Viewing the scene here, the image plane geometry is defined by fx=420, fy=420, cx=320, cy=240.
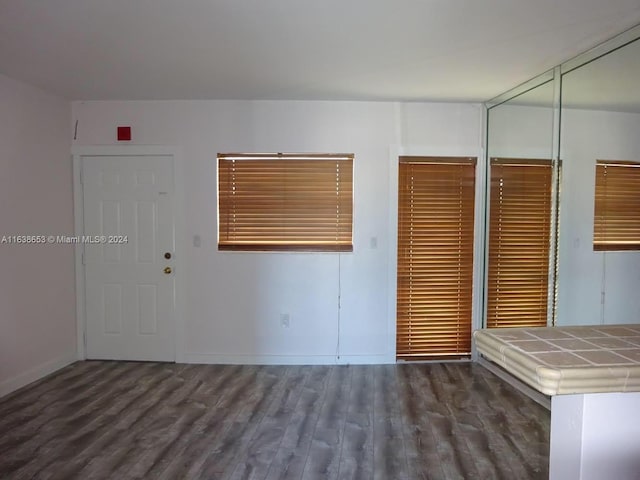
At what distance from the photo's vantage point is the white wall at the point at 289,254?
403 centimetres

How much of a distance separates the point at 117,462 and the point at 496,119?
13.2 feet

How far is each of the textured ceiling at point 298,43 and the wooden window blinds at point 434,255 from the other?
2.59 ft

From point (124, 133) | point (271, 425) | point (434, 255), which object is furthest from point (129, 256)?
point (434, 255)

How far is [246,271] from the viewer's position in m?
4.08

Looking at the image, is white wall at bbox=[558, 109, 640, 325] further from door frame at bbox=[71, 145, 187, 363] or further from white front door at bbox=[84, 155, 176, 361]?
white front door at bbox=[84, 155, 176, 361]

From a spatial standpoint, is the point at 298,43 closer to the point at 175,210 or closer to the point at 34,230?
A: the point at 175,210

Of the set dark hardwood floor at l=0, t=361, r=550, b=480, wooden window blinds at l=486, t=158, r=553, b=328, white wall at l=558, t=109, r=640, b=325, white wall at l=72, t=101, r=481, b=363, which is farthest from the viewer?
white wall at l=72, t=101, r=481, b=363

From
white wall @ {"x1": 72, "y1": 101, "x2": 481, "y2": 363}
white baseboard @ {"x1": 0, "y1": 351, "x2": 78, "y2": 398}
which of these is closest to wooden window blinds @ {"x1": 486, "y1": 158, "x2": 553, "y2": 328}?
white wall @ {"x1": 72, "y1": 101, "x2": 481, "y2": 363}

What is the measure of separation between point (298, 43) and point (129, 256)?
106 inches

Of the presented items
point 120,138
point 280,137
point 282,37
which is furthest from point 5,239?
point 282,37

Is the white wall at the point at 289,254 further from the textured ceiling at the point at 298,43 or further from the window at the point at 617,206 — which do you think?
the window at the point at 617,206

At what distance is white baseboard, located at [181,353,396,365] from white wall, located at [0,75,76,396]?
4.03 feet

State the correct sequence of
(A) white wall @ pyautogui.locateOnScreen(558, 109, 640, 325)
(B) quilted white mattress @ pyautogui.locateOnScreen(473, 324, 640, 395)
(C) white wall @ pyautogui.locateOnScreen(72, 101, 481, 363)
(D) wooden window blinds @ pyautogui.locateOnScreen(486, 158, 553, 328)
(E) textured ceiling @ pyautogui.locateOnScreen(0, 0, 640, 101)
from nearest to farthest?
(B) quilted white mattress @ pyautogui.locateOnScreen(473, 324, 640, 395) < (E) textured ceiling @ pyautogui.locateOnScreen(0, 0, 640, 101) < (A) white wall @ pyautogui.locateOnScreen(558, 109, 640, 325) < (D) wooden window blinds @ pyautogui.locateOnScreen(486, 158, 553, 328) < (C) white wall @ pyautogui.locateOnScreen(72, 101, 481, 363)

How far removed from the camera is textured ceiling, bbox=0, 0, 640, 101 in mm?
2205
